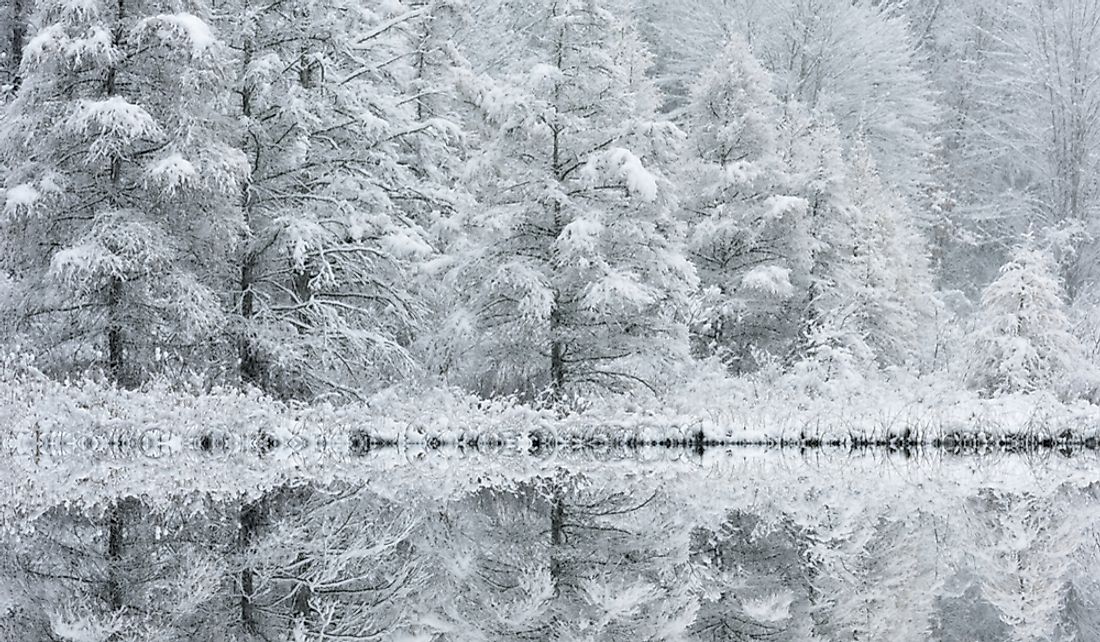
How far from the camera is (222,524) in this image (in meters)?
9.66

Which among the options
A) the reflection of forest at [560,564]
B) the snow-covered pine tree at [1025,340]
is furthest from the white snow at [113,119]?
the snow-covered pine tree at [1025,340]

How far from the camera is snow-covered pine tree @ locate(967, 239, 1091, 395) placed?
21500mm

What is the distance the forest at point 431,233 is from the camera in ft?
62.2

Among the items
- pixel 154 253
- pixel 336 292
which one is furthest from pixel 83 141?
pixel 336 292

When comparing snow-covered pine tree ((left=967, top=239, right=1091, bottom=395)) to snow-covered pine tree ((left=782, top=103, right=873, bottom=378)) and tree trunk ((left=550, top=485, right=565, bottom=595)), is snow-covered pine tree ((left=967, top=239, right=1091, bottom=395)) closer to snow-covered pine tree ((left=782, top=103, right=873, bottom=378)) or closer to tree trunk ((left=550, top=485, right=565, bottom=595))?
snow-covered pine tree ((left=782, top=103, right=873, bottom=378))

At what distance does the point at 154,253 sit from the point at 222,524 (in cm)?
960

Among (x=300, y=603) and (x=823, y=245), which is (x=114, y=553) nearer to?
(x=300, y=603)

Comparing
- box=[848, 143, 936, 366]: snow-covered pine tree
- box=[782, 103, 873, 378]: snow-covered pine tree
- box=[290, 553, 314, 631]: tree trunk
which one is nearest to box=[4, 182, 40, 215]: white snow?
box=[290, 553, 314, 631]: tree trunk

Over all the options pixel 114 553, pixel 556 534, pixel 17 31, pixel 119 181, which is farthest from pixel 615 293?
pixel 17 31

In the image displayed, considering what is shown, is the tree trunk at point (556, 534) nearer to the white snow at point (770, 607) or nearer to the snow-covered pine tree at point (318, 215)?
the white snow at point (770, 607)

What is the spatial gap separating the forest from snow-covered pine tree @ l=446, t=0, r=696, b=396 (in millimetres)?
50

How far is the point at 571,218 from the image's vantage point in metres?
20.4

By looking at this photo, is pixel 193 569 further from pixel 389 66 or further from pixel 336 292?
pixel 389 66

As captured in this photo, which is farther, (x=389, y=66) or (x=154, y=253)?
(x=389, y=66)
